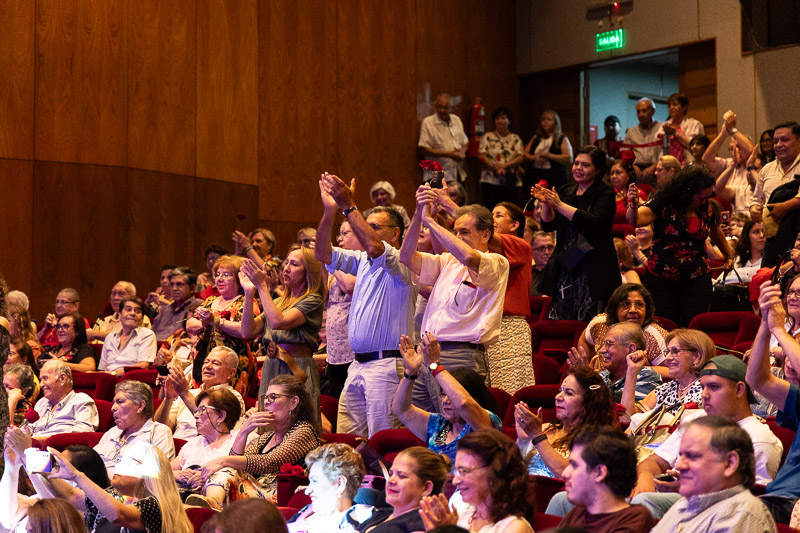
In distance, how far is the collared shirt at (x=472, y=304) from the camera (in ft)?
13.7

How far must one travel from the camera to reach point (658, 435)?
3482 mm

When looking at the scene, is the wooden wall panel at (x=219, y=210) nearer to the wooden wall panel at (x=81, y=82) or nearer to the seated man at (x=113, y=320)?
the wooden wall panel at (x=81, y=82)

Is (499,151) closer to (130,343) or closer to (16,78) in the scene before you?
(16,78)

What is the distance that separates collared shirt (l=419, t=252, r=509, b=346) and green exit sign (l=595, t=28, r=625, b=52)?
6.79m

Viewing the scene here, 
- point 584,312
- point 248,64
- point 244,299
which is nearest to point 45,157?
point 248,64

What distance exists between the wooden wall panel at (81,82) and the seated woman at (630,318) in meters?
4.92

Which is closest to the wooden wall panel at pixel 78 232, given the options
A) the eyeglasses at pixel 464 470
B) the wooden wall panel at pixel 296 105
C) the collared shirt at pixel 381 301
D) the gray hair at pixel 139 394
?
the wooden wall panel at pixel 296 105

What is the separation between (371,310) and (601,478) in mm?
1843

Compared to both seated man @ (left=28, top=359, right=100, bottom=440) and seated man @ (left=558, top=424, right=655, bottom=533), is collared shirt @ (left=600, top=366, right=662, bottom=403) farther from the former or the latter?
seated man @ (left=28, top=359, right=100, bottom=440)

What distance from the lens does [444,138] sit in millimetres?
10188

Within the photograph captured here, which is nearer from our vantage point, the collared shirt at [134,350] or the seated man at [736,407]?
the seated man at [736,407]

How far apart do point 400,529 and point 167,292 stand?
492cm

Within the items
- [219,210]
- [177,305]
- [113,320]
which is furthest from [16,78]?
[177,305]

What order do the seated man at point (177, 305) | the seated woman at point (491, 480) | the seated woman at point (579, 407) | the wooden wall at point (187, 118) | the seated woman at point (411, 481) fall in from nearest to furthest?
the seated woman at point (491, 480), the seated woman at point (411, 481), the seated woman at point (579, 407), the seated man at point (177, 305), the wooden wall at point (187, 118)
